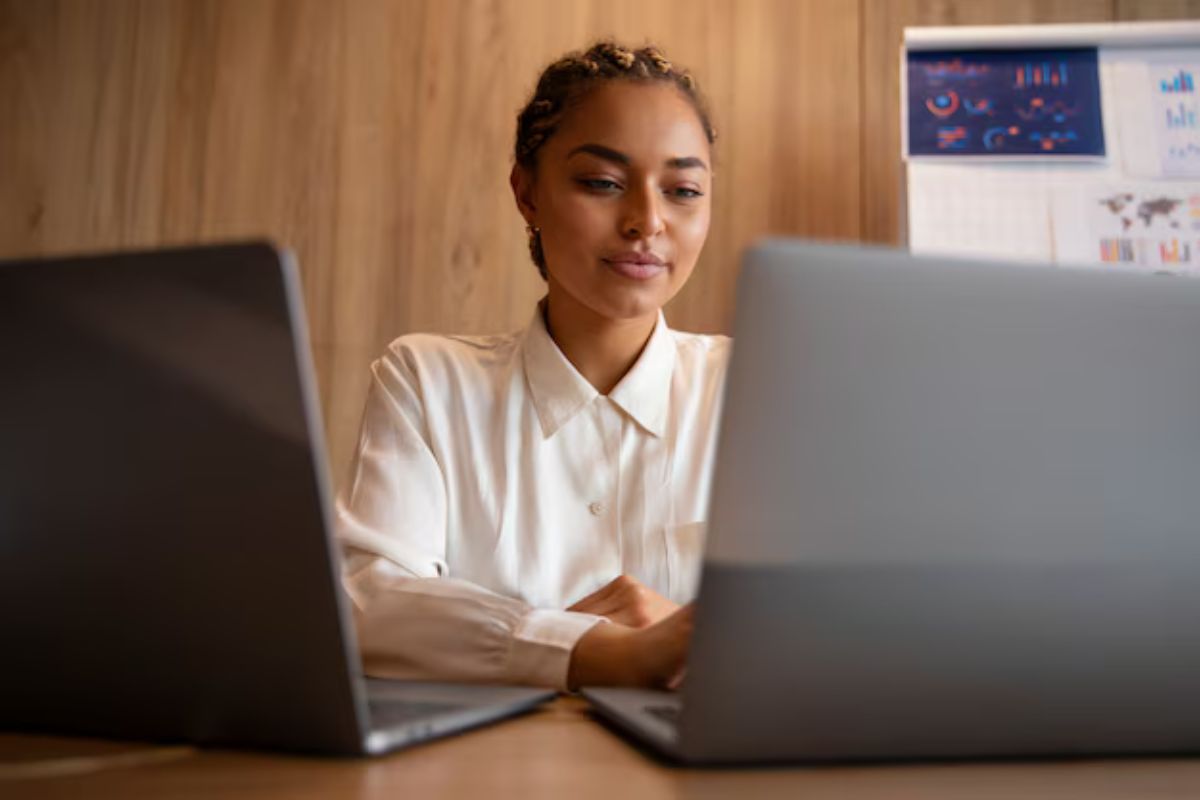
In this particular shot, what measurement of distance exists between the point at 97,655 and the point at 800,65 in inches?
90.2

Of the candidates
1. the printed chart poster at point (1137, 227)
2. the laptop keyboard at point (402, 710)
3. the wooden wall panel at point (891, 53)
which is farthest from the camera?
the wooden wall panel at point (891, 53)

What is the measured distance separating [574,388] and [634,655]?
1.97 ft

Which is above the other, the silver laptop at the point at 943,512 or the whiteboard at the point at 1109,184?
the whiteboard at the point at 1109,184

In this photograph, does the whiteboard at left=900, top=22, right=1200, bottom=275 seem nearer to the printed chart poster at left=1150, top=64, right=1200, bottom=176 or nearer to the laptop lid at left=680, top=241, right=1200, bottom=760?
the printed chart poster at left=1150, top=64, right=1200, bottom=176

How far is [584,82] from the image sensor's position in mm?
1387

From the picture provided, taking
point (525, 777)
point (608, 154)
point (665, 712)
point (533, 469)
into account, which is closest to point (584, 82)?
point (608, 154)

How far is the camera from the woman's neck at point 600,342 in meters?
1.40

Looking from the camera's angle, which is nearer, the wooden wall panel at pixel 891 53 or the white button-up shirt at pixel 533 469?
the white button-up shirt at pixel 533 469

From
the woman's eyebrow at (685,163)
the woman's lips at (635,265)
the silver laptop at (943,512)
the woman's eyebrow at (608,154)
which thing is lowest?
the silver laptop at (943,512)

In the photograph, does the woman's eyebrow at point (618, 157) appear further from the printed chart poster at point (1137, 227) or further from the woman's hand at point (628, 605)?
the printed chart poster at point (1137, 227)

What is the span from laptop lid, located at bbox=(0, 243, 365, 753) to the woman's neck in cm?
94

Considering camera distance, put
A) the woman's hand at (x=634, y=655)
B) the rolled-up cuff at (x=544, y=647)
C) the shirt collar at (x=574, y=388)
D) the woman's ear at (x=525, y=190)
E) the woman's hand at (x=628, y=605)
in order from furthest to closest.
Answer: the woman's ear at (x=525, y=190)
the shirt collar at (x=574, y=388)
the woman's hand at (x=628, y=605)
the rolled-up cuff at (x=544, y=647)
the woman's hand at (x=634, y=655)

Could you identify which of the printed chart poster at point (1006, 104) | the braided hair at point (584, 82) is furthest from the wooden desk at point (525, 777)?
the printed chart poster at point (1006, 104)

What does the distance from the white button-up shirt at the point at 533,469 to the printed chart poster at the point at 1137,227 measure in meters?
1.07
